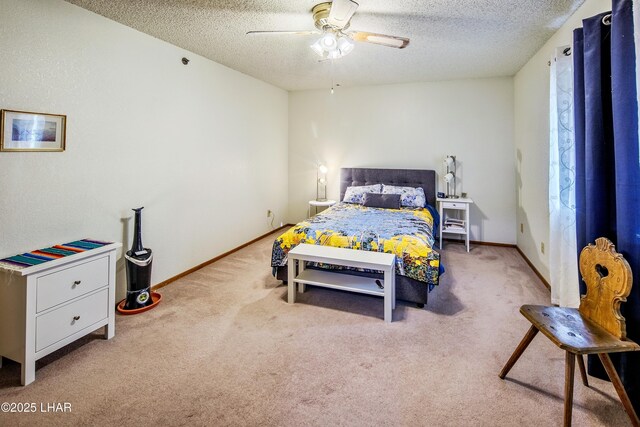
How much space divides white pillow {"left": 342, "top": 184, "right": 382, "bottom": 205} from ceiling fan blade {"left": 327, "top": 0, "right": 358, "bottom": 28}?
2752 millimetres

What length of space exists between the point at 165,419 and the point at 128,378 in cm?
48

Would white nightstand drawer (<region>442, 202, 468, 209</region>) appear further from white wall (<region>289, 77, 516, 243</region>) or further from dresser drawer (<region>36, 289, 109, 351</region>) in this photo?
dresser drawer (<region>36, 289, 109, 351</region>)

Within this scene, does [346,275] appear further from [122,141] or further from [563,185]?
[122,141]

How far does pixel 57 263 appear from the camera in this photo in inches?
79.0

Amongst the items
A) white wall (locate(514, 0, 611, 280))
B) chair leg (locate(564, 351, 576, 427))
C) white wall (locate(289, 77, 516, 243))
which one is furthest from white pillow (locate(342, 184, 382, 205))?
chair leg (locate(564, 351, 576, 427))

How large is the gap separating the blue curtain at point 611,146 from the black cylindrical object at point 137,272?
325cm

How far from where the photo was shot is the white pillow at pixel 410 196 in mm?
4582

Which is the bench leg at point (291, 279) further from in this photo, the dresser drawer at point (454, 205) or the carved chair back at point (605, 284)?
the dresser drawer at point (454, 205)

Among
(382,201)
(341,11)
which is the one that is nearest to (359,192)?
(382,201)

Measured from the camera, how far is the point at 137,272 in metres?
2.76

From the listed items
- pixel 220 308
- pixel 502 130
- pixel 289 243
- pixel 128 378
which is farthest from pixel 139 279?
pixel 502 130

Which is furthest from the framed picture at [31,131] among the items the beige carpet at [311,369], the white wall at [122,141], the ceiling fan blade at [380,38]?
the ceiling fan blade at [380,38]

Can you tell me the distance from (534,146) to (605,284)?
2541mm

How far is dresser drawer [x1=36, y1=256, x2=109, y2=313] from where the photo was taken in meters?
1.95
